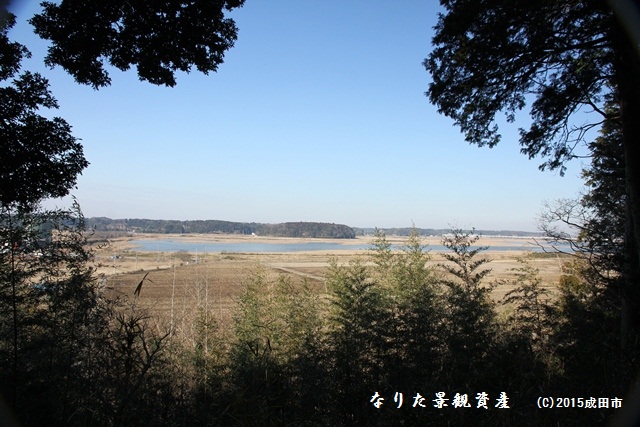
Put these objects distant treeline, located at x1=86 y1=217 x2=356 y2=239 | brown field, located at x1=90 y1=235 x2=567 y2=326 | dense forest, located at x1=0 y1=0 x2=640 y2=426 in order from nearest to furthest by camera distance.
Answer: dense forest, located at x1=0 y1=0 x2=640 y2=426
brown field, located at x1=90 y1=235 x2=567 y2=326
distant treeline, located at x1=86 y1=217 x2=356 y2=239

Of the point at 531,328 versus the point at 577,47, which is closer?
the point at 577,47

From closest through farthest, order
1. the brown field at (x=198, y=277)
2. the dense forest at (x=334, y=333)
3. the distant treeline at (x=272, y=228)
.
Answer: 1. the dense forest at (x=334, y=333)
2. the brown field at (x=198, y=277)
3. the distant treeline at (x=272, y=228)

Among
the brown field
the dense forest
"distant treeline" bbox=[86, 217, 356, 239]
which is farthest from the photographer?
"distant treeline" bbox=[86, 217, 356, 239]

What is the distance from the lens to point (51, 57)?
167 inches

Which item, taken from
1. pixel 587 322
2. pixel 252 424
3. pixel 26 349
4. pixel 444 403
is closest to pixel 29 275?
pixel 26 349

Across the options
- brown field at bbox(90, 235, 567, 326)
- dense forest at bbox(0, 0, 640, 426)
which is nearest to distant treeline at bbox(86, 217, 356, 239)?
brown field at bbox(90, 235, 567, 326)

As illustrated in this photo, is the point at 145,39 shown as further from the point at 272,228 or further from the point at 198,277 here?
the point at 272,228

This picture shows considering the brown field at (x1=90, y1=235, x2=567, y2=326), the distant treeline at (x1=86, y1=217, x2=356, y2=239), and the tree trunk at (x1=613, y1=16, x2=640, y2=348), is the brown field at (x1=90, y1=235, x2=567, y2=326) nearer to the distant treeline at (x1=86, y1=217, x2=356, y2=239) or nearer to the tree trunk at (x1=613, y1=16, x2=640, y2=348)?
the tree trunk at (x1=613, y1=16, x2=640, y2=348)

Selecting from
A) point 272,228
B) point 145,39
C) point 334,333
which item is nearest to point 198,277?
point 334,333

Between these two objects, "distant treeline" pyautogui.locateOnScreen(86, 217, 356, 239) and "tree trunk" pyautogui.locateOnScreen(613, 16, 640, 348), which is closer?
"tree trunk" pyautogui.locateOnScreen(613, 16, 640, 348)

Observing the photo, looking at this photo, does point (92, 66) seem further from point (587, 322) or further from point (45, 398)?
point (587, 322)

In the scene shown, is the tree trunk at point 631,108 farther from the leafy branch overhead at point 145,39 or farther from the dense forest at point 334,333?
the leafy branch overhead at point 145,39

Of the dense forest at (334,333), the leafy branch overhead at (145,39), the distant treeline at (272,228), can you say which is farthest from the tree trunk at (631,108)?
the distant treeline at (272,228)

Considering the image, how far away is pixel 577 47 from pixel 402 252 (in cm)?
1212
